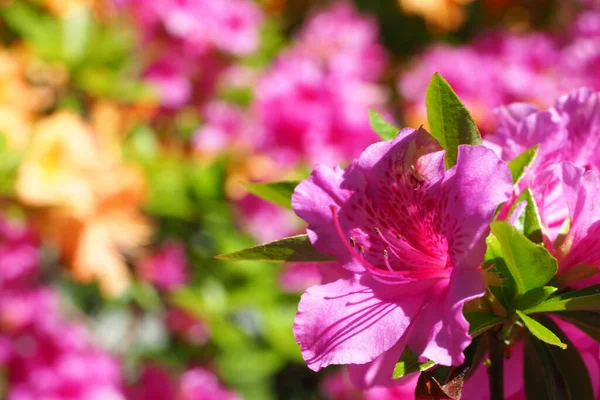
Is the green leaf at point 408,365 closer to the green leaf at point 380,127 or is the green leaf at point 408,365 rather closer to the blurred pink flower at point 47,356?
the green leaf at point 380,127

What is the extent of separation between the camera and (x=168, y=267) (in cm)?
150

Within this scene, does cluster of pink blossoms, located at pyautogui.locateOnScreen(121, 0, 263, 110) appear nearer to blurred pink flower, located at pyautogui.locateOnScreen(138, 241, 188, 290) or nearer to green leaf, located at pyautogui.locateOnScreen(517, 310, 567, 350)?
blurred pink flower, located at pyautogui.locateOnScreen(138, 241, 188, 290)

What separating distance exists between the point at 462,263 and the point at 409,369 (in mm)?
60

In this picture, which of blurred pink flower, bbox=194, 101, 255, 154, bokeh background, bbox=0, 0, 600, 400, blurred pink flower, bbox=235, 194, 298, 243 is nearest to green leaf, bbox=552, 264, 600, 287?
bokeh background, bbox=0, 0, 600, 400

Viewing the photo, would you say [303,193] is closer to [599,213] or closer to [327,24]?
[599,213]

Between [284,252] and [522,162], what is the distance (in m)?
0.14

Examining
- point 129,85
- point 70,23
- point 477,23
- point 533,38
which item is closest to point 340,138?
point 129,85

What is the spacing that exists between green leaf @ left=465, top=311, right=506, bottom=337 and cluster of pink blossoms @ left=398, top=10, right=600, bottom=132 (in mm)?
804

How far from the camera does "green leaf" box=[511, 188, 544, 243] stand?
1.29 feet

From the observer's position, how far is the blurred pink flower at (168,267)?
1.50m

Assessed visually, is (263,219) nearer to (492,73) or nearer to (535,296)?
(492,73)

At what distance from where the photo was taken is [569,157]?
432mm

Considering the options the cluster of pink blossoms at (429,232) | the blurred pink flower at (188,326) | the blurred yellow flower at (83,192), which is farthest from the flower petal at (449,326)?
the blurred pink flower at (188,326)

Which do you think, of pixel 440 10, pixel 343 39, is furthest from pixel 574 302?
pixel 440 10
